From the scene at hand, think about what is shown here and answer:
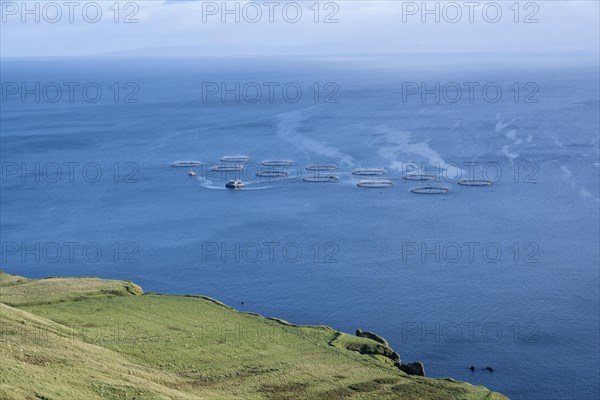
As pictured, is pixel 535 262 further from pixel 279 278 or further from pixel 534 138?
pixel 534 138

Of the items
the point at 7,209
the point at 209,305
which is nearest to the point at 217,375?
the point at 209,305

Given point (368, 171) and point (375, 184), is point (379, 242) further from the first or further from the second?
point (368, 171)

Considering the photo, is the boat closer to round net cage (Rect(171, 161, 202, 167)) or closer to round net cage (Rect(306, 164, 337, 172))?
round net cage (Rect(306, 164, 337, 172))

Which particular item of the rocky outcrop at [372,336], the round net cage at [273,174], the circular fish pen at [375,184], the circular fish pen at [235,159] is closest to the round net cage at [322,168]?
the round net cage at [273,174]

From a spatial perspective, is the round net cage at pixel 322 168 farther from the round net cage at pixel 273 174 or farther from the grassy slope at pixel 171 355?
the grassy slope at pixel 171 355

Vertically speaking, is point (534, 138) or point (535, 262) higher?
point (534, 138)

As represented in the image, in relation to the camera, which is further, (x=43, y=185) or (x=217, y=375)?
(x=43, y=185)
